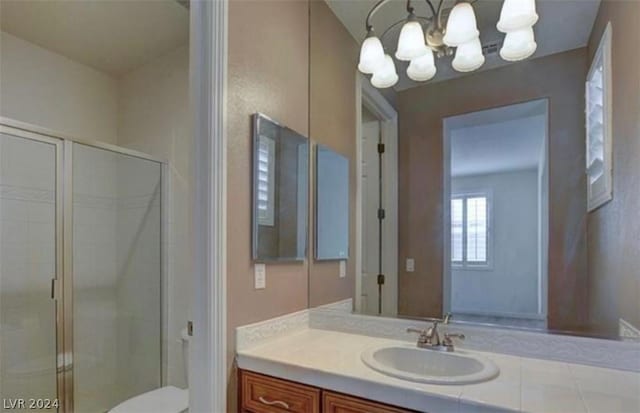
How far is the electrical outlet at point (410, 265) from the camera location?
5.99 feet

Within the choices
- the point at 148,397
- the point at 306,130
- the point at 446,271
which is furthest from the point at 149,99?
the point at 446,271

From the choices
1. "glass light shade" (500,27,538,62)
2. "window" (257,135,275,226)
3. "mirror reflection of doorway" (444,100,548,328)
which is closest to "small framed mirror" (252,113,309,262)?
"window" (257,135,275,226)

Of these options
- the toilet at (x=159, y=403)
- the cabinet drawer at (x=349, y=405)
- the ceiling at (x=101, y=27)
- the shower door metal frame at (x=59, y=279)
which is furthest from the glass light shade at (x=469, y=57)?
the shower door metal frame at (x=59, y=279)

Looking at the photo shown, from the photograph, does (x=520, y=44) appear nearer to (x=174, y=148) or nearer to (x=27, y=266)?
(x=174, y=148)

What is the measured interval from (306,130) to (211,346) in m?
1.14

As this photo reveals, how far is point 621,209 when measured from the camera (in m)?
1.31

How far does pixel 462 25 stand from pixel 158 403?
2437 mm

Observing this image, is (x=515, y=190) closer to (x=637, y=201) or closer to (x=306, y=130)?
(x=637, y=201)

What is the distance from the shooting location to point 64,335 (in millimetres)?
2471

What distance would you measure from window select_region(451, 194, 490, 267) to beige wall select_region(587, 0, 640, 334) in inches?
14.9

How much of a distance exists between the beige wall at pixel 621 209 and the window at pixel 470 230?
379 mm

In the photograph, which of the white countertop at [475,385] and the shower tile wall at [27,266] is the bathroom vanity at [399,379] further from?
the shower tile wall at [27,266]

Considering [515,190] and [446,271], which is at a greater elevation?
[515,190]
